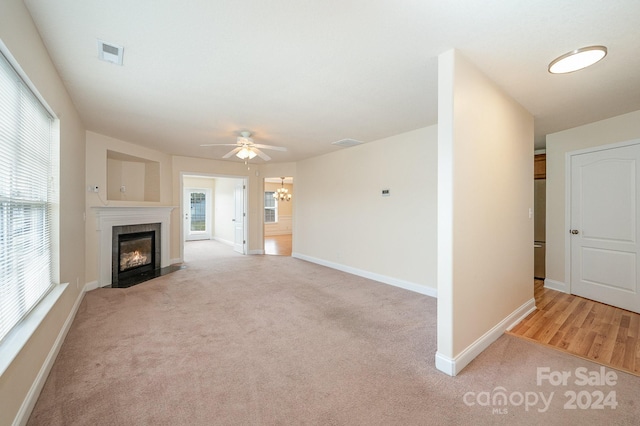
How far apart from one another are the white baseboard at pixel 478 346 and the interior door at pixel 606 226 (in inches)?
52.5

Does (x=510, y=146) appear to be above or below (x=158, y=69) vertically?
below

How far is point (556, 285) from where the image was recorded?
13.2ft

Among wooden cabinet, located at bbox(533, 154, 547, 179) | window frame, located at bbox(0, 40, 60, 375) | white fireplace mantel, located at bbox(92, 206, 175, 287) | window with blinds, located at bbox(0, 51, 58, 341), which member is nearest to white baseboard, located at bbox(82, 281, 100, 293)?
white fireplace mantel, located at bbox(92, 206, 175, 287)

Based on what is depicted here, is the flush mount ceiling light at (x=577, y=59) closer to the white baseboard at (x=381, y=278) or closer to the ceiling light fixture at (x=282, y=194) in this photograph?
the white baseboard at (x=381, y=278)

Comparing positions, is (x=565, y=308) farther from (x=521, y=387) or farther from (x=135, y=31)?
(x=135, y=31)

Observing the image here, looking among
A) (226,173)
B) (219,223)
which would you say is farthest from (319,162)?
(219,223)

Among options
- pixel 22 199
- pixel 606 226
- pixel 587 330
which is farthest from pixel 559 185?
pixel 22 199

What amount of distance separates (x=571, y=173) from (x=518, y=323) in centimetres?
248

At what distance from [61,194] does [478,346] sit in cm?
414

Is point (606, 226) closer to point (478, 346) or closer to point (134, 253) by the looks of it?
point (478, 346)

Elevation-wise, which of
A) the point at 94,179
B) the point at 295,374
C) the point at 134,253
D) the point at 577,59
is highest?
the point at 577,59

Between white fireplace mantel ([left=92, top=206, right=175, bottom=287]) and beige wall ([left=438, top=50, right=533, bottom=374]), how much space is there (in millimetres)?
5026

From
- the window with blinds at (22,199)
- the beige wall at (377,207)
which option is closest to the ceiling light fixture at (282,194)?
the beige wall at (377,207)

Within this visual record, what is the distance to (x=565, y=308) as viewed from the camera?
10.9ft
